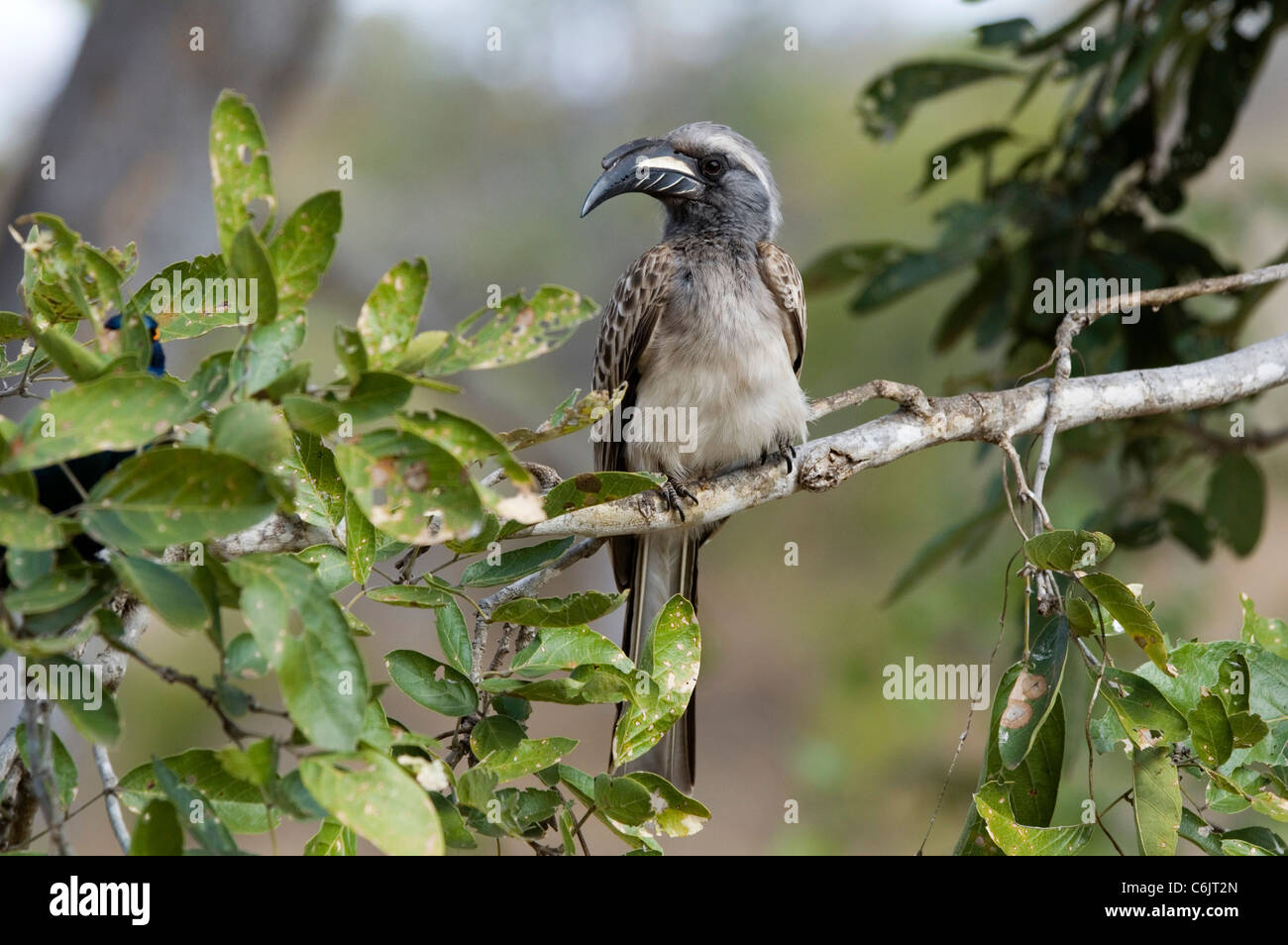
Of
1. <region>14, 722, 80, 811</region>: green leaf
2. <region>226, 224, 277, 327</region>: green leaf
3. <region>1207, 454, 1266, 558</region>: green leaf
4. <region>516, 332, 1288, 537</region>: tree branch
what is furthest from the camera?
<region>1207, 454, 1266, 558</region>: green leaf

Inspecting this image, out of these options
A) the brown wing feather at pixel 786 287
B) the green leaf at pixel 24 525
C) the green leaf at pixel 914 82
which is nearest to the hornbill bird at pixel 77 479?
the green leaf at pixel 24 525

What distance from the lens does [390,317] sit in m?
1.17

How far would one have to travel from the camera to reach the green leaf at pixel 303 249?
3.86 ft

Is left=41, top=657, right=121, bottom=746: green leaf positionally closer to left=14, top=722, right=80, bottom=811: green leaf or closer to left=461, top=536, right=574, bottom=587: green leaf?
left=14, top=722, right=80, bottom=811: green leaf

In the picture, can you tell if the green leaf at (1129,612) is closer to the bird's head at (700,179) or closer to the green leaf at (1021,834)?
the green leaf at (1021,834)

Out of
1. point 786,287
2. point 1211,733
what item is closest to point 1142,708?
point 1211,733

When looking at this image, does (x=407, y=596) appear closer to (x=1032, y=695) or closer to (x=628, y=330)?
(x=1032, y=695)

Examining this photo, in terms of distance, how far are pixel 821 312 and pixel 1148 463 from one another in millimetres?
4810

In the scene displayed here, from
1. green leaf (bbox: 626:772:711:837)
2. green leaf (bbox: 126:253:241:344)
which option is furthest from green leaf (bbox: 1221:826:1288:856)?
green leaf (bbox: 126:253:241:344)

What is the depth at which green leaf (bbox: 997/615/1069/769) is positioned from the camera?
5.21 ft

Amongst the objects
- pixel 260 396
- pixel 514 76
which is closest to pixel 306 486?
pixel 260 396

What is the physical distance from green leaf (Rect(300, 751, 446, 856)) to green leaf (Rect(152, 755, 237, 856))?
0.14 meters

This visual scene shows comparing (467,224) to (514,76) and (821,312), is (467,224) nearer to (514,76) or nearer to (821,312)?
(514,76)

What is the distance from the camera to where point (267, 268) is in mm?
1103
